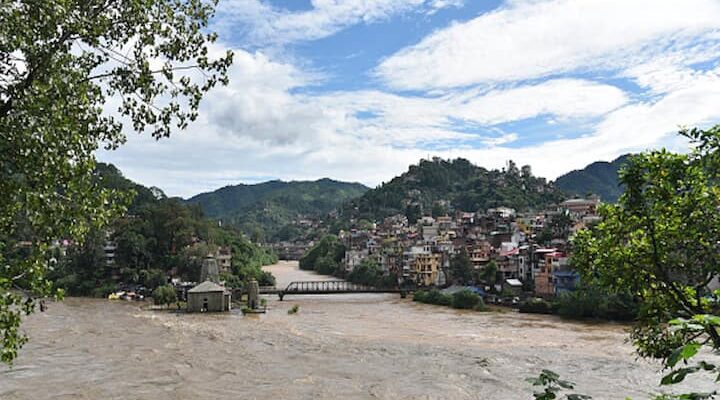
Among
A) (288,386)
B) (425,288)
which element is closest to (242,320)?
(288,386)

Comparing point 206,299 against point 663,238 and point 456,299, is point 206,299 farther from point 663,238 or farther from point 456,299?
point 663,238

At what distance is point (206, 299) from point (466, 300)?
16.4 metres

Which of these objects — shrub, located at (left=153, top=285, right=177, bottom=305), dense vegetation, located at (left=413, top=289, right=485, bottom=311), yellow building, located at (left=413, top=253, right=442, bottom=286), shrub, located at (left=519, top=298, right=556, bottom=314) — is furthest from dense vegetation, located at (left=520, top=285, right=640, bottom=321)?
shrub, located at (left=153, top=285, right=177, bottom=305)

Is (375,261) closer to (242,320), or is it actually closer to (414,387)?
(242,320)

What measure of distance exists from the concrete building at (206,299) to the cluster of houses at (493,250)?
18.5m

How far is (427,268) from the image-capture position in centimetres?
4616

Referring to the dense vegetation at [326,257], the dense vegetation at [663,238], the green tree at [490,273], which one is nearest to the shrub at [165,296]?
the green tree at [490,273]

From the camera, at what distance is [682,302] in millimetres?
5023

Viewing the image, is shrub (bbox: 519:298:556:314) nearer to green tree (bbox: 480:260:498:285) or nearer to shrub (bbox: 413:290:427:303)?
green tree (bbox: 480:260:498:285)

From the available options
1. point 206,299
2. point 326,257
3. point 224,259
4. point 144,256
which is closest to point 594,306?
point 206,299

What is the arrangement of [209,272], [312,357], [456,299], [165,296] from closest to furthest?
1. [312,357]
2. [165,296]
3. [456,299]
4. [209,272]

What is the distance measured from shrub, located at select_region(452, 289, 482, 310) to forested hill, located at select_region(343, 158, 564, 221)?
152 ft

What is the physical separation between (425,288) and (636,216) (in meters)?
38.1

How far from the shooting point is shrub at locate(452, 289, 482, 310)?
34.3 m
